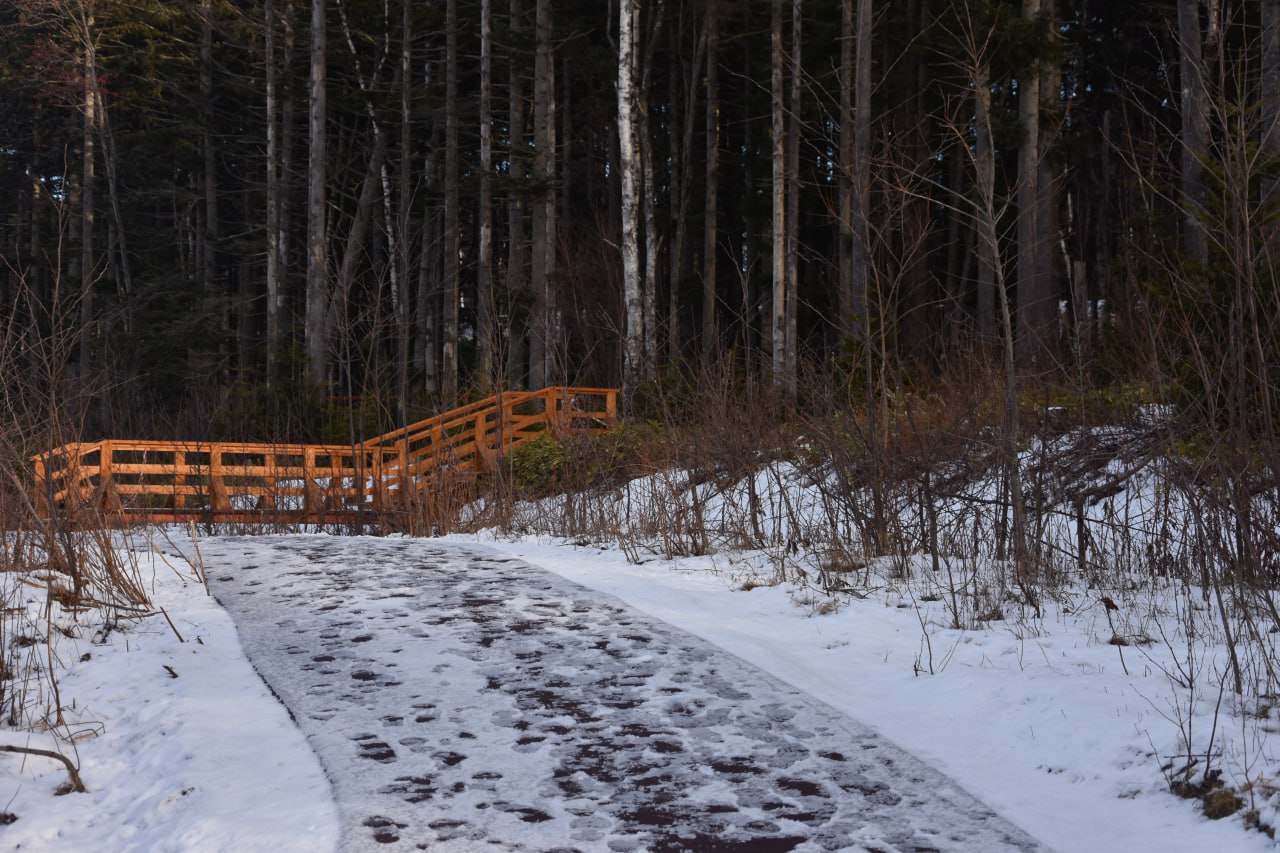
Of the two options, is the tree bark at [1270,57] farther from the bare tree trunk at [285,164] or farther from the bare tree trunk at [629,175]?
the bare tree trunk at [285,164]

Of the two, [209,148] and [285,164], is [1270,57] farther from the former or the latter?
[209,148]

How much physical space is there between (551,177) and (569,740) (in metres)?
16.0

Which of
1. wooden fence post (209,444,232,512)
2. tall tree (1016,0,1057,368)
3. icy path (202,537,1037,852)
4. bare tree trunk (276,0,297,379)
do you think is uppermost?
bare tree trunk (276,0,297,379)

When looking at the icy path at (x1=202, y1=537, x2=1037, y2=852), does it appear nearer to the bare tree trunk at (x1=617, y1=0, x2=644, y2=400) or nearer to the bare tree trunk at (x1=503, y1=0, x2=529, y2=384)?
the bare tree trunk at (x1=617, y1=0, x2=644, y2=400)

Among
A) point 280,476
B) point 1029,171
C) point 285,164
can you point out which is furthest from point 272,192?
point 1029,171

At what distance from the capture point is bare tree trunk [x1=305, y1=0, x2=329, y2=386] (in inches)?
816

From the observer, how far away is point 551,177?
1914 cm

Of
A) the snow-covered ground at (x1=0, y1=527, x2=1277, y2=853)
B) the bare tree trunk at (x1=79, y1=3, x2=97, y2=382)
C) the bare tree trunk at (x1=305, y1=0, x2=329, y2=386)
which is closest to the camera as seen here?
the snow-covered ground at (x1=0, y1=527, x2=1277, y2=853)

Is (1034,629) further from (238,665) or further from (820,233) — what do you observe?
(820,233)

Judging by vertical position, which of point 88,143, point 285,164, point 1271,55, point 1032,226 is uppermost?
point 88,143

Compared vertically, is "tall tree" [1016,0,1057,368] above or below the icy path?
above

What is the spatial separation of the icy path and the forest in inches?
232

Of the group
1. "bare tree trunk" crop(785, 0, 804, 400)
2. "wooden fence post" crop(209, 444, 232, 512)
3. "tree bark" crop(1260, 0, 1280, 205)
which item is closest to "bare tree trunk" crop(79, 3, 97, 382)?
"wooden fence post" crop(209, 444, 232, 512)

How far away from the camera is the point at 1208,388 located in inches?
169
